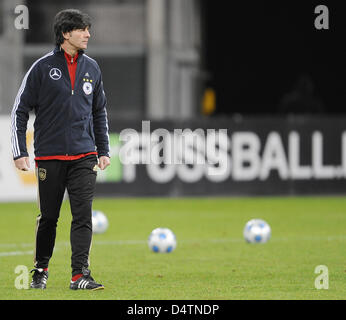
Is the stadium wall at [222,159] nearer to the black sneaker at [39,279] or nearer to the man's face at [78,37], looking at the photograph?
the black sneaker at [39,279]

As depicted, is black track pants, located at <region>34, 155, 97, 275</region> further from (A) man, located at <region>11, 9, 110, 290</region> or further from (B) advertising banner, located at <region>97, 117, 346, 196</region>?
(B) advertising banner, located at <region>97, 117, 346, 196</region>

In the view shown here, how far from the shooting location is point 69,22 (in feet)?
29.8

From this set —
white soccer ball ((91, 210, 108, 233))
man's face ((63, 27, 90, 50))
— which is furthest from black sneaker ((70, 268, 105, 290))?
white soccer ball ((91, 210, 108, 233))

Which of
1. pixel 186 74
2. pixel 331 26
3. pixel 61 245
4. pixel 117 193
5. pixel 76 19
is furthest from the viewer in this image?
pixel 331 26

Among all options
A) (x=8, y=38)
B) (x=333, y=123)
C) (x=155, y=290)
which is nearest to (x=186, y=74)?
(x=8, y=38)

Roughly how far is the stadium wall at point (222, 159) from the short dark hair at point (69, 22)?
41.6ft

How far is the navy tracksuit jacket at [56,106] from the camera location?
9117mm

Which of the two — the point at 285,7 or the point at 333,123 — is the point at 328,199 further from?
the point at 285,7

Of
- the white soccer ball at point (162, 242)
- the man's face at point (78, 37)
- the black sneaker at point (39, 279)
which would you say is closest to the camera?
the man's face at point (78, 37)

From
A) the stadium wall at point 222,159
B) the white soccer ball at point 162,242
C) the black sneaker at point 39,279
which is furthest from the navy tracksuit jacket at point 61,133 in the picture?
the stadium wall at point 222,159

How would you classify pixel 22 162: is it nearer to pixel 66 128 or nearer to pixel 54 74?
pixel 66 128

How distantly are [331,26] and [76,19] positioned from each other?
3080 centimetres

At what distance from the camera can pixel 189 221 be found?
58.1ft

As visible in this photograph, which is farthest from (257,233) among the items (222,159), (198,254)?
(222,159)
